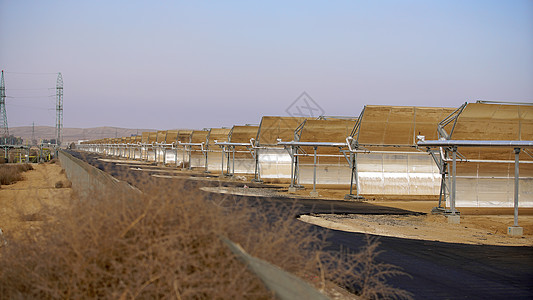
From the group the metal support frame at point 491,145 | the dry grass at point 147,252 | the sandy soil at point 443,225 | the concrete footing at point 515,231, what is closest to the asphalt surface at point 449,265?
the dry grass at point 147,252

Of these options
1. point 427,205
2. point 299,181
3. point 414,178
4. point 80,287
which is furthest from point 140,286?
point 299,181

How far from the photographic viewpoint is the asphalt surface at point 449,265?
26.3 feet

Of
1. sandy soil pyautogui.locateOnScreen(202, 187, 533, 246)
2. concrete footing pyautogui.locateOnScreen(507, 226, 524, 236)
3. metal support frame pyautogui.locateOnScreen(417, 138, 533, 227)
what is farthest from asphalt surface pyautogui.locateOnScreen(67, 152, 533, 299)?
metal support frame pyautogui.locateOnScreen(417, 138, 533, 227)

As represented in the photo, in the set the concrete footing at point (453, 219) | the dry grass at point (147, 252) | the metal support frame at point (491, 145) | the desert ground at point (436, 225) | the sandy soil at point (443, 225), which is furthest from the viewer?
the concrete footing at point (453, 219)

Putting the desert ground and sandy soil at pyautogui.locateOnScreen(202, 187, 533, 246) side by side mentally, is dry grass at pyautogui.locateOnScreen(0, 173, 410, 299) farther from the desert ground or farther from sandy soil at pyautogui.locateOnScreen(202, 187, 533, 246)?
sandy soil at pyautogui.locateOnScreen(202, 187, 533, 246)

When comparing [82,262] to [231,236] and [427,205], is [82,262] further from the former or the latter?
[427,205]

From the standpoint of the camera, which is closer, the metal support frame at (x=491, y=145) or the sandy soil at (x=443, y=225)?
the sandy soil at (x=443, y=225)

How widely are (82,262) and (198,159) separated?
5287 centimetres

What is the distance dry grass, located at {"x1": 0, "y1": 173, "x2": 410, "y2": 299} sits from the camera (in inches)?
178

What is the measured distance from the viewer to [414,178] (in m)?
29.5

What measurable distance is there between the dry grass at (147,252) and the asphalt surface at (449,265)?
58 centimetres

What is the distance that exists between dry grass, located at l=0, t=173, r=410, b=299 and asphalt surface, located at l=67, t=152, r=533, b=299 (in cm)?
58

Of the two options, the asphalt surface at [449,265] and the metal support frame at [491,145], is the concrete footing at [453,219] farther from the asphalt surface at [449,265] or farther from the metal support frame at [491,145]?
the asphalt surface at [449,265]

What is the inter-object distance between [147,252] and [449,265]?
7518mm
